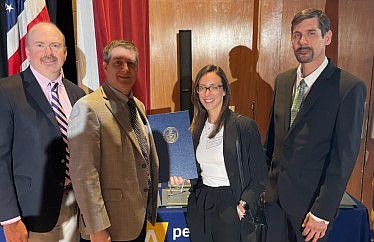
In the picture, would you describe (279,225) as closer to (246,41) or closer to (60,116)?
(60,116)

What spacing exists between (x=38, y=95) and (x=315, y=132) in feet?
4.62

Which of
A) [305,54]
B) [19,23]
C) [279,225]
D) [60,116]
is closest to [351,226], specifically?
[279,225]

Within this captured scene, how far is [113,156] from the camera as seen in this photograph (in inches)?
62.3

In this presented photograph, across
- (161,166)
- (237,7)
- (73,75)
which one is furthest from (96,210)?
(237,7)

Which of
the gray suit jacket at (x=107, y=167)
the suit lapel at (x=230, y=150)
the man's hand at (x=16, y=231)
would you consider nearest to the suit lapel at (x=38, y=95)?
the gray suit jacket at (x=107, y=167)

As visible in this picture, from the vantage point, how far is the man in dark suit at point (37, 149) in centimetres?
165

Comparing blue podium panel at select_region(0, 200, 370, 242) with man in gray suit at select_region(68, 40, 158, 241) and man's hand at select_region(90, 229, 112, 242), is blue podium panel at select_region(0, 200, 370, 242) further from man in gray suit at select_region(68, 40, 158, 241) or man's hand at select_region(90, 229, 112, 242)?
man's hand at select_region(90, 229, 112, 242)

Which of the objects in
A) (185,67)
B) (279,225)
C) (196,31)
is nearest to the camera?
(279,225)

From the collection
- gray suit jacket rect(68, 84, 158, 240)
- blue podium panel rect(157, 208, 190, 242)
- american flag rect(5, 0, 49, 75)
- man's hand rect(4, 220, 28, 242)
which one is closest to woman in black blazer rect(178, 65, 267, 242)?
blue podium panel rect(157, 208, 190, 242)

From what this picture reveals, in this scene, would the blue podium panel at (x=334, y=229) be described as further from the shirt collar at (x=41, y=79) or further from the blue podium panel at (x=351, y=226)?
the shirt collar at (x=41, y=79)

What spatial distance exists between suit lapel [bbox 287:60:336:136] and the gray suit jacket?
2.81ft

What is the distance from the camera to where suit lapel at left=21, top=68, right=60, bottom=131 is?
1712mm

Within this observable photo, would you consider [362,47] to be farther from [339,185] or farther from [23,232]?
[23,232]

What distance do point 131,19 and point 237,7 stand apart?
0.97 m
